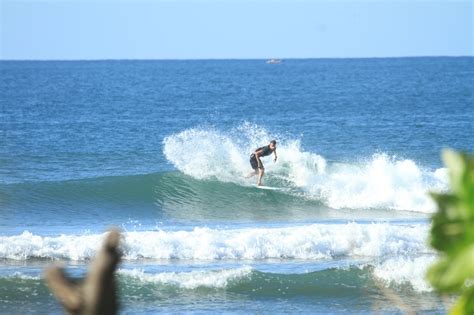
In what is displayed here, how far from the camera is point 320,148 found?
115 ft

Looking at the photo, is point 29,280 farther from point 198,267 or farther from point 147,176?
point 147,176

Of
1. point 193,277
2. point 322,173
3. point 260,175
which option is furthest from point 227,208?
point 193,277

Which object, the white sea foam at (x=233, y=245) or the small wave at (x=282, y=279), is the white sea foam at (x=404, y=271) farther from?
the white sea foam at (x=233, y=245)

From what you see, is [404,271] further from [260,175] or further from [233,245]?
[260,175]

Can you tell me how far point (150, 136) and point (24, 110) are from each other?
17.5 metres

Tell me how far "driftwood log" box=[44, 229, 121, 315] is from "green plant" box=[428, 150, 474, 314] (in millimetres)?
437

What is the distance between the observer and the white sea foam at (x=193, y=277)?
45.4ft

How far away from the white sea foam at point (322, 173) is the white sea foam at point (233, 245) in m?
6.45

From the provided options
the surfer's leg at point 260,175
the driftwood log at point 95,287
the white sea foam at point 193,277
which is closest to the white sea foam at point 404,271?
the white sea foam at point 193,277

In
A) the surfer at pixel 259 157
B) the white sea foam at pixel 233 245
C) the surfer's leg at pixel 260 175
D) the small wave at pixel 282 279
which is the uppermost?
the surfer at pixel 259 157

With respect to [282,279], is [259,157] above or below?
above

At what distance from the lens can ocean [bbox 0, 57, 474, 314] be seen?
13562mm

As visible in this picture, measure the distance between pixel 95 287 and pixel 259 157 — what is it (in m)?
22.5

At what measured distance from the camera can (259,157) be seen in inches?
936
